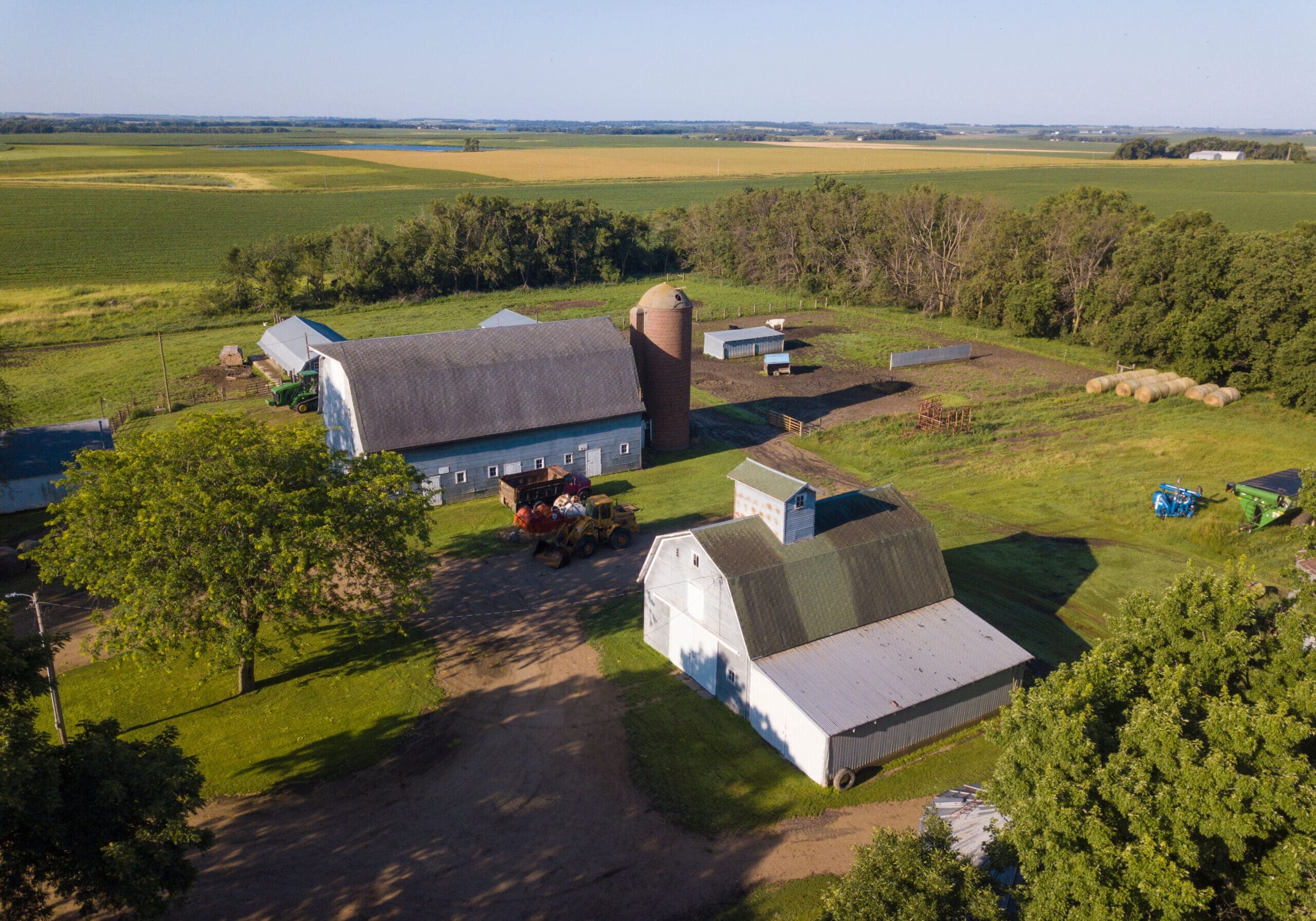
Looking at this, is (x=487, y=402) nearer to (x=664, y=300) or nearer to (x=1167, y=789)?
(x=664, y=300)

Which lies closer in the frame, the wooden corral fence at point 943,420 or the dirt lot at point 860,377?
the wooden corral fence at point 943,420

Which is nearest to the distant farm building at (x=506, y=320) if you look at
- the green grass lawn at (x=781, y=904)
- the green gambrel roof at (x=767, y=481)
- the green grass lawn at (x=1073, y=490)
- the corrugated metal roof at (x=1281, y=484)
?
the green grass lawn at (x=1073, y=490)

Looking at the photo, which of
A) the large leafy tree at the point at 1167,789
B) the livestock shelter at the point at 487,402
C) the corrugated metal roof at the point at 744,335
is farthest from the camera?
the corrugated metal roof at the point at 744,335

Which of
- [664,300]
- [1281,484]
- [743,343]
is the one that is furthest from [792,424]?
[1281,484]

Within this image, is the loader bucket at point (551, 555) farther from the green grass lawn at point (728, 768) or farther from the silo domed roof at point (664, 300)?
the silo domed roof at point (664, 300)

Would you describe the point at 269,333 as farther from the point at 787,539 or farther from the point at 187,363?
the point at 787,539

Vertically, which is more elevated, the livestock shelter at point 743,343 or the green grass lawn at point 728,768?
the livestock shelter at point 743,343

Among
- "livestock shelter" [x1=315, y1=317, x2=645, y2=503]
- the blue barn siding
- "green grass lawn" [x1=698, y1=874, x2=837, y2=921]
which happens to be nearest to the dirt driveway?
"green grass lawn" [x1=698, y1=874, x2=837, y2=921]
